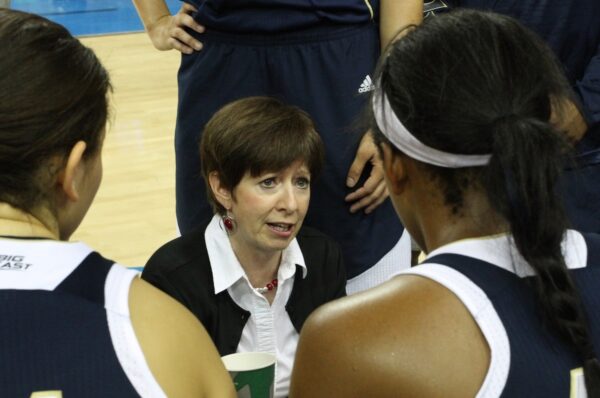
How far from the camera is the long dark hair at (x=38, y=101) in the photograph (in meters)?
1.21

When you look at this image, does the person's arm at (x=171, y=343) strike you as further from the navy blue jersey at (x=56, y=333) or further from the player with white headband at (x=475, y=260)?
the player with white headband at (x=475, y=260)

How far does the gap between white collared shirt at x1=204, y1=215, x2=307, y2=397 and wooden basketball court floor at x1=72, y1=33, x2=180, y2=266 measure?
1.08m

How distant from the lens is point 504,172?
1.25m

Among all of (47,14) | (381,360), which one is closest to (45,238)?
(381,360)

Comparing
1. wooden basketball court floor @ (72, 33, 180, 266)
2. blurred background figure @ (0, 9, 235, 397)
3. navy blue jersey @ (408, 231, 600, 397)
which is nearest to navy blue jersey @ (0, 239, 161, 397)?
blurred background figure @ (0, 9, 235, 397)

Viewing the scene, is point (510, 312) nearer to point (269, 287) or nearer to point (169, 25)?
point (269, 287)

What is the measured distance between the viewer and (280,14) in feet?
7.22

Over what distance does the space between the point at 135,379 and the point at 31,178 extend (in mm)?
295

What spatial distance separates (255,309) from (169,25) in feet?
2.44

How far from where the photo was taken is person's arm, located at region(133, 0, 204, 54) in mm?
2316

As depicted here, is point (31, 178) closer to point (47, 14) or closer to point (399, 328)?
point (399, 328)

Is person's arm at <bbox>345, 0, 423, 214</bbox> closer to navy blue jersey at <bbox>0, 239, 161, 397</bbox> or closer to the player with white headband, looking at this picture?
the player with white headband

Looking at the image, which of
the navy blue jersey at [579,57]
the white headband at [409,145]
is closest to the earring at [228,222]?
the navy blue jersey at [579,57]

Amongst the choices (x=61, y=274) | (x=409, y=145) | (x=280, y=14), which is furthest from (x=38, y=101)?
(x=280, y=14)
